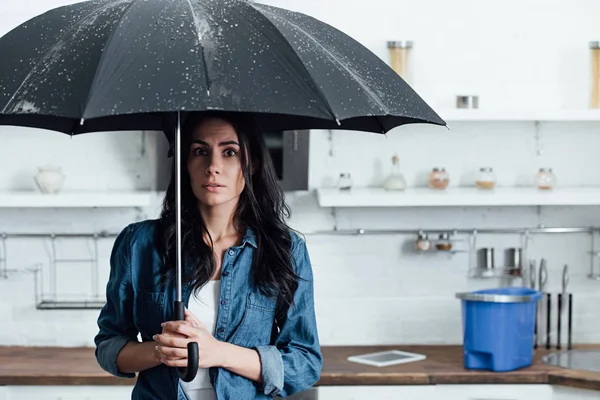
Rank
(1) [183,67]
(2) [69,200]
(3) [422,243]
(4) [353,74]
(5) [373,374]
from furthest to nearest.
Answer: (3) [422,243] < (2) [69,200] < (5) [373,374] < (4) [353,74] < (1) [183,67]

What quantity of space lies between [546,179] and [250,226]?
7.31ft

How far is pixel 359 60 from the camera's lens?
5.39 feet

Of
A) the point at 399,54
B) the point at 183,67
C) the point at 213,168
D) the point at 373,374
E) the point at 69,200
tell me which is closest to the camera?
the point at 183,67

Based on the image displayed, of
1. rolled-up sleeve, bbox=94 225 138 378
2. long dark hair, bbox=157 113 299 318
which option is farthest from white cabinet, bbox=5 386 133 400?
long dark hair, bbox=157 113 299 318

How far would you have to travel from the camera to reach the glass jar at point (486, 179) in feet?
12.3

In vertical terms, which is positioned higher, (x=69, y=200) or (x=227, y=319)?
(x=69, y=200)

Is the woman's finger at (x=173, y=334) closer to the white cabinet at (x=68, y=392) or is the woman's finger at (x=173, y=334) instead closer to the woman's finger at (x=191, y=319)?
the woman's finger at (x=191, y=319)

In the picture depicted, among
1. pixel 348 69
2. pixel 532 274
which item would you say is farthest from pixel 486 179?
pixel 348 69

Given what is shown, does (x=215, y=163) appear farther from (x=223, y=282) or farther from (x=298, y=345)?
(x=298, y=345)

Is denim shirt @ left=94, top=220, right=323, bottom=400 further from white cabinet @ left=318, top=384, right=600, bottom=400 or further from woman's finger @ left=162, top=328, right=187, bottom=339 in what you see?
white cabinet @ left=318, top=384, right=600, bottom=400

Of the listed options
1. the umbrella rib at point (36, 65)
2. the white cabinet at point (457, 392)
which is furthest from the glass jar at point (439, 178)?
the umbrella rib at point (36, 65)

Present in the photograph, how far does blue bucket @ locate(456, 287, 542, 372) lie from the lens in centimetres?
340

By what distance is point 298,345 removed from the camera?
1851mm

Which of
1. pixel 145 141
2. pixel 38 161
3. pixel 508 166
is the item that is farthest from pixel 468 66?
pixel 38 161
